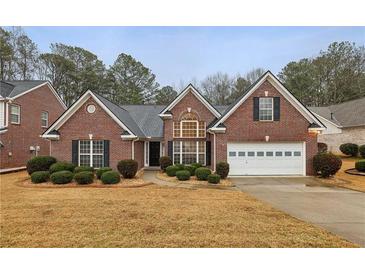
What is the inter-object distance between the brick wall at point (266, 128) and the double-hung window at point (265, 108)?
12.8 inches

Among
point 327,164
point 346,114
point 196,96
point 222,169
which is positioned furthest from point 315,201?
point 346,114

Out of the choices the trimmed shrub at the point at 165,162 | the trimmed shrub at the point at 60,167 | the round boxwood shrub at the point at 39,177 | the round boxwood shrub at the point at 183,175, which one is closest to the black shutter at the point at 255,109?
the round boxwood shrub at the point at 183,175

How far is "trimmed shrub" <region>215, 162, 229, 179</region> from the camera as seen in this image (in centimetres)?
1566

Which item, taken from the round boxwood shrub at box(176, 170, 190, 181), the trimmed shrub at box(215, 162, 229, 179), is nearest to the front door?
the round boxwood shrub at box(176, 170, 190, 181)

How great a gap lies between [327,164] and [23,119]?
2301cm

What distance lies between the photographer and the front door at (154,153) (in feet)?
72.5

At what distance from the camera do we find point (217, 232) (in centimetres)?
634

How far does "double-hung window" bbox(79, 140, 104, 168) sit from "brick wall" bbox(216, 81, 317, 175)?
7.66 meters

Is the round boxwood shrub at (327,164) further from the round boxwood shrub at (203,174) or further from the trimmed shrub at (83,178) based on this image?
the trimmed shrub at (83,178)

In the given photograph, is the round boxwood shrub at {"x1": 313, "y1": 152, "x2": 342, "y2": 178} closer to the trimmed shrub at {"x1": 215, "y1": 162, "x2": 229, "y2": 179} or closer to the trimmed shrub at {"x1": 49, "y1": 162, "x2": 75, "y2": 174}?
the trimmed shrub at {"x1": 215, "y1": 162, "x2": 229, "y2": 179}

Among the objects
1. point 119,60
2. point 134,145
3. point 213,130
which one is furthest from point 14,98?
point 119,60

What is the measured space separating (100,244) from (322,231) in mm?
5286

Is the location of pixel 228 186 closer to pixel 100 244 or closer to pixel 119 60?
pixel 100 244

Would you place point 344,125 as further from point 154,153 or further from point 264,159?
point 154,153
